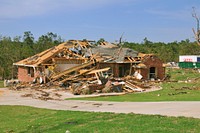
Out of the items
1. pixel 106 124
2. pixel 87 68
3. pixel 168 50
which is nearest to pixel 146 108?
pixel 106 124

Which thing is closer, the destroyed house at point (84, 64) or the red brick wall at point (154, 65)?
the destroyed house at point (84, 64)

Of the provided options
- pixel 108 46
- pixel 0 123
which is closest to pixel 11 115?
pixel 0 123

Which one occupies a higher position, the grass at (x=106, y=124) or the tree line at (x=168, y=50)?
the tree line at (x=168, y=50)

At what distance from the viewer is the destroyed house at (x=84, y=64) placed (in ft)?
139

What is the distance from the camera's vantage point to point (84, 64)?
143ft

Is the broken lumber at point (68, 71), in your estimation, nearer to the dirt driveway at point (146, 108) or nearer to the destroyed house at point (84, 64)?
the destroyed house at point (84, 64)

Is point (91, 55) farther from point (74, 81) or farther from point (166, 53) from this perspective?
point (166, 53)

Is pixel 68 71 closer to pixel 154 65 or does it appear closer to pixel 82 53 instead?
pixel 82 53

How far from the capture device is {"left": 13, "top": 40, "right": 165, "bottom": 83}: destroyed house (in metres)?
42.3

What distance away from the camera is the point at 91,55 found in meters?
46.8

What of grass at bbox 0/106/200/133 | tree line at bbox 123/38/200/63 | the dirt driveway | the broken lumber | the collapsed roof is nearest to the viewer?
grass at bbox 0/106/200/133

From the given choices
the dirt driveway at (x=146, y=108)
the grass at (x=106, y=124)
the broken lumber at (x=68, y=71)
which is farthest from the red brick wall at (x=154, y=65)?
the grass at (x=106, y=124)

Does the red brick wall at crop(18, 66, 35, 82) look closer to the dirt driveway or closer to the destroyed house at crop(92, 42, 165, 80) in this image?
the destroyed house at crop(92, 42, 165, 80)

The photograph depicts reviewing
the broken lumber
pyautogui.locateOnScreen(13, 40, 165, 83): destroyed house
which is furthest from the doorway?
the broken lumber
